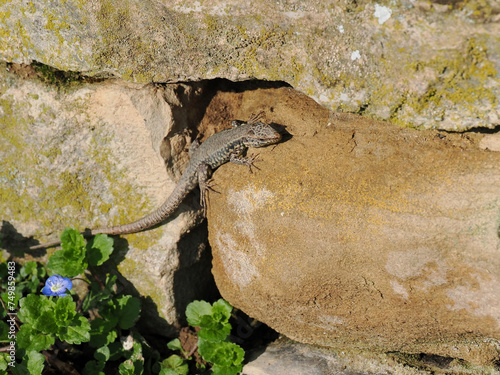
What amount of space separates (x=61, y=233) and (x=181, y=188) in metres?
1.38

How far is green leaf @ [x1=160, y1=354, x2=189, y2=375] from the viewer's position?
15.2 feet

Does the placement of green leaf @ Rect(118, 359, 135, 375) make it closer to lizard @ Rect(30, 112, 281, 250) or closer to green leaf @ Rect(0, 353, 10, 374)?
green leaf @ Rect(0, 353, 10, 374)

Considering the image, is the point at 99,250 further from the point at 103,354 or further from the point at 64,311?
the point at 103,354

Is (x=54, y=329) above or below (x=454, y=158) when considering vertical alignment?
below

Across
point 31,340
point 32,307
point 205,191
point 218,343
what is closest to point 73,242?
point 32,307

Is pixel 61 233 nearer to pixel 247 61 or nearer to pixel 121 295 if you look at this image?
pixel 121 295

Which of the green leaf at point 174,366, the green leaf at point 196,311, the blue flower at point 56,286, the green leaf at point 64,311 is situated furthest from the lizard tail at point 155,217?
the green leaf at point 174,366

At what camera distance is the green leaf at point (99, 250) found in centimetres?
452

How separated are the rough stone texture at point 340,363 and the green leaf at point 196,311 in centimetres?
70

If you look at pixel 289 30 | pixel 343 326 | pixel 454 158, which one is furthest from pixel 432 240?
pixel 289 30

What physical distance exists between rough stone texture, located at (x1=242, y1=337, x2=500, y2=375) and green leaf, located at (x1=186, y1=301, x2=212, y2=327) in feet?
2.29

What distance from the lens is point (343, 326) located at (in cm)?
399

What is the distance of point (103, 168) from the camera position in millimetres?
4531

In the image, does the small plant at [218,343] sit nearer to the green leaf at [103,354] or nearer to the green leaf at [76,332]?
the green leaf at [103,354]
